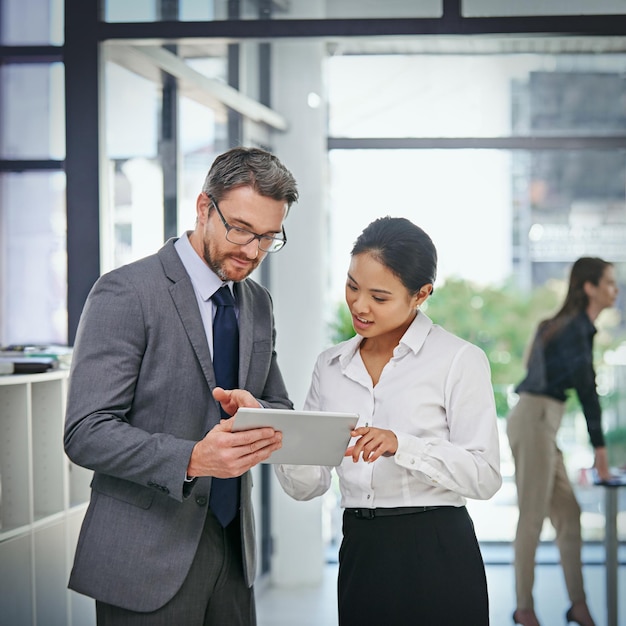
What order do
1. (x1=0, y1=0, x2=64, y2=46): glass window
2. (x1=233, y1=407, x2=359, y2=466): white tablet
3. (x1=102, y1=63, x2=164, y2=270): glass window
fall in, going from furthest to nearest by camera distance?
(x1=0, y1=0, x2=64, y2=46): glass window < (x1=102, y1=63, x2=164, y2=270): glass window < (x1=233, y1=407, x2=359, y2=466): white tablet

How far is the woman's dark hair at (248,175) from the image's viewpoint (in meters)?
2.14

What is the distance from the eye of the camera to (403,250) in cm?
225

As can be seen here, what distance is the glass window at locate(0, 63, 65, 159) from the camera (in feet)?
12.9

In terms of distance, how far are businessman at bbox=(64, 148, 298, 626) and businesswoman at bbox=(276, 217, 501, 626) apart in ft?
0.79

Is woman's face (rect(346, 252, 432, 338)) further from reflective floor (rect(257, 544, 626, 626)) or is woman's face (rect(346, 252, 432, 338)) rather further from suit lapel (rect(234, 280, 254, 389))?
reflective floor (rect(257, 544, 626, 626))

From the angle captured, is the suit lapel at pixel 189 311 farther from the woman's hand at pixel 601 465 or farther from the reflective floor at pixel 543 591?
the woman's hand at pixel 601 465

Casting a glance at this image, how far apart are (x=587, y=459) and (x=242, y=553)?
2.01 metres

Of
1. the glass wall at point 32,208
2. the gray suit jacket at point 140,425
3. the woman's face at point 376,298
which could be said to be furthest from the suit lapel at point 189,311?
the glass wall at point 32,208

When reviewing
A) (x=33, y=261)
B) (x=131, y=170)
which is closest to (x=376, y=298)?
(x=131, y=170)

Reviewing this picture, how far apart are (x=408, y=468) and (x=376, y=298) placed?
0.41m

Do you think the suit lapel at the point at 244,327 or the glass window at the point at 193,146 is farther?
the glass window at the point at 193,146

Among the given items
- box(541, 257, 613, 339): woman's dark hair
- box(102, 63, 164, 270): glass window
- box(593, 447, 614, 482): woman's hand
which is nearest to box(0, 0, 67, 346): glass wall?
box(102, 63, 164, 270): glass window

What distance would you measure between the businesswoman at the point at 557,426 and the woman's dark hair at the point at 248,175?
6.34 feet

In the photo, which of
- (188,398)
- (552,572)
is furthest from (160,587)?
(552,572)
